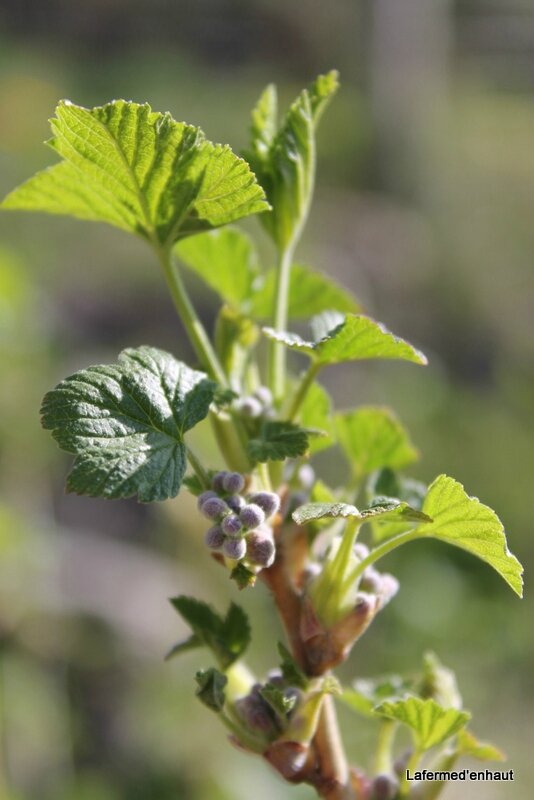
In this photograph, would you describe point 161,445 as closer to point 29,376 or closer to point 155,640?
point 29,376

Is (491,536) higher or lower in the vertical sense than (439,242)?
higher

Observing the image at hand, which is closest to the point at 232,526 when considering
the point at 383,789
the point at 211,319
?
the point at 383,789

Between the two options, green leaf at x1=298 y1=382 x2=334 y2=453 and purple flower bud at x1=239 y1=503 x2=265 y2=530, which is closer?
purple flower bud at x1=239 y1=503 x2=265 y2=530

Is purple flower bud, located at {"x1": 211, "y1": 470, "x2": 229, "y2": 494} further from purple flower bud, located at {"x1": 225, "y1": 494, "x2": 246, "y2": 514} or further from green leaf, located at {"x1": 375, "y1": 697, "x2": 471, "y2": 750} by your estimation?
green leaf, located at {"x1": 375, "y1": 697, "x2": 471, "y2": 750}

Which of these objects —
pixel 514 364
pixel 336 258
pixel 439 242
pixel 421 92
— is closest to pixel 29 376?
pixel 514 364

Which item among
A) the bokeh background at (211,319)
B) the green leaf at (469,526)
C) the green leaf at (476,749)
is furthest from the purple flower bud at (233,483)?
the bokeh background at (211,319)

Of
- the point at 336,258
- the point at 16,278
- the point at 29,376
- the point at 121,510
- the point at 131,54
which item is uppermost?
the point at 131,54

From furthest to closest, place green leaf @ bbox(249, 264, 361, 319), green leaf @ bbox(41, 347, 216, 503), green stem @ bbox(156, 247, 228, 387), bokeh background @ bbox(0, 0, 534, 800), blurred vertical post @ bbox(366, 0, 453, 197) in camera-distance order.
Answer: blurred vertical post @ bbox(366, 0, 453, 197) < bokeh background @ bbox(0, 0, 534, 800) < green leaf @ bbox(249, 264, 361, 319) < green stem @ bbox(156, 247, 228, 387) < green leaf @ bbox(41, 347, 216, 503)

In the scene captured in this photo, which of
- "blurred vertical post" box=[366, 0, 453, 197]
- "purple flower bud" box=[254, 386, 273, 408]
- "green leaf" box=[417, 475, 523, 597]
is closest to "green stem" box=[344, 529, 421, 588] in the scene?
"green leaf" box=[417, 475, 523, 597]
